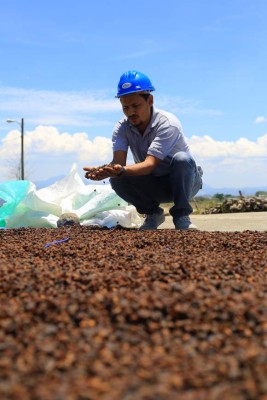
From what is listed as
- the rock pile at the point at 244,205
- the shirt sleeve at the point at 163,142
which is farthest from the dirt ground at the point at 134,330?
the rock pile at the point at 244,205

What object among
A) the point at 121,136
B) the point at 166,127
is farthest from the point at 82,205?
the point at 166,127

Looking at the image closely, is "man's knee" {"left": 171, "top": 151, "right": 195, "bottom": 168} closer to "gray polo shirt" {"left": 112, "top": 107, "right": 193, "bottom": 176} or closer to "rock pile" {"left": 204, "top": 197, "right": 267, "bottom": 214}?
"gray polo shirt" {"left": 112, "top": 107, "right": 193, "bottom": 176}

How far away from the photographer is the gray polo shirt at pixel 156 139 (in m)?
4.55

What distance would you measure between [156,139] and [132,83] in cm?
51

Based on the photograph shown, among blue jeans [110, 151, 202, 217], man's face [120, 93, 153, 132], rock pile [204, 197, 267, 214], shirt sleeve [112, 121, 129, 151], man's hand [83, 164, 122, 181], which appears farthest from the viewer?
rock pile [204, 197, 267, 214]

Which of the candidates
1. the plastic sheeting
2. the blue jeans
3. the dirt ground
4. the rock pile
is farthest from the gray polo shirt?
the rock pile

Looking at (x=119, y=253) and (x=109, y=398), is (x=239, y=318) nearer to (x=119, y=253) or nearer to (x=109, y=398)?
(x=109, y=398)

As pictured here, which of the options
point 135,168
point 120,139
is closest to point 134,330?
point 135,168

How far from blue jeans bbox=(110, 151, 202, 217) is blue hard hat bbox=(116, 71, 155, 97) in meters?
0.66

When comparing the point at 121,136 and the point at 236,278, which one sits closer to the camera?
the point at 236,278

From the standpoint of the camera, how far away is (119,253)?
321cm

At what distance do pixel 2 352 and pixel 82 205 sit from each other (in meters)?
4.82

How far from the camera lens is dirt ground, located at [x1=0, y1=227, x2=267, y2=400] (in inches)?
48.6

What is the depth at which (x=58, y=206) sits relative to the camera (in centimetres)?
591
